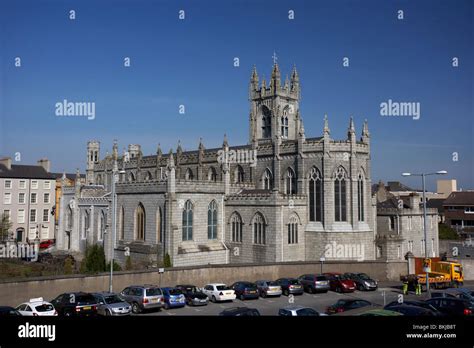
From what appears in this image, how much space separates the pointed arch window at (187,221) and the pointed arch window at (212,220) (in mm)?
2379

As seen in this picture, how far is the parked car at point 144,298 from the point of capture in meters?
23.6

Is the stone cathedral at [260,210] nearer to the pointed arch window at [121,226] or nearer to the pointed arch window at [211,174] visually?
the pointed arch window at [121,226]

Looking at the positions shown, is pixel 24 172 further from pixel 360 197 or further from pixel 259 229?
pixel 360 197

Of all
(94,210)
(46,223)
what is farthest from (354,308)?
(46,223)

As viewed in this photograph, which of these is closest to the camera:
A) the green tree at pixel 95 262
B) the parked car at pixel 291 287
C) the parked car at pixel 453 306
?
the parked car at pixel 453 306

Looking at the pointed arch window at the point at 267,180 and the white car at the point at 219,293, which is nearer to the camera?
the white car at the point at 219,293

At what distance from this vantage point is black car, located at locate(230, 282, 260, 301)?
28.5 m

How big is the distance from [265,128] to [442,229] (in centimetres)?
3275

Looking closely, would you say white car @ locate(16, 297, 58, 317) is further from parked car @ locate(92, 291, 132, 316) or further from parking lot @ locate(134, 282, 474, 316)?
parking lot @ locate(134, 282, 474, 316)

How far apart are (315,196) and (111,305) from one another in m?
27.4

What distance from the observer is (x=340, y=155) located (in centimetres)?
4500

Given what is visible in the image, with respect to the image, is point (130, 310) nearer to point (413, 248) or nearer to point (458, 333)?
point (458, 333)

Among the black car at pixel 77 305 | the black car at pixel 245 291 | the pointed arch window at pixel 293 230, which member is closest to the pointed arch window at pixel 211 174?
the pointed arch window at pixel 293 230

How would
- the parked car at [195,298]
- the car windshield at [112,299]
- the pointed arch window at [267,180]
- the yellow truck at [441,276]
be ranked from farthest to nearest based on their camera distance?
1. the pointed arch window at [267,180]
2. the yellow truck at [441,276]
3. the parked car at [195,298]
4. the car windshield at [112,299]
